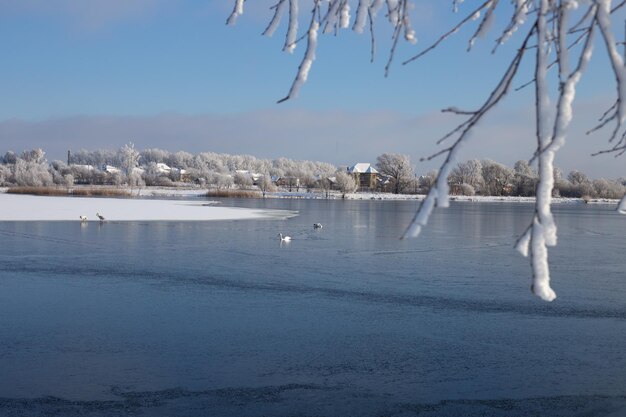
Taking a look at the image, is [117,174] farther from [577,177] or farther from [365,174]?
[577,177]

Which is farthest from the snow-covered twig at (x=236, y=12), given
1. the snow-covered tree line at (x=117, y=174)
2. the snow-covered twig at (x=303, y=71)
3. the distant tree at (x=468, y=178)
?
the distant tree at (x=468, y=178)

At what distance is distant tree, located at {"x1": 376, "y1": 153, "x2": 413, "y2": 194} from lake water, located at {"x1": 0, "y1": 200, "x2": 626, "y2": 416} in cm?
11011

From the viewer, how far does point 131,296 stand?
11.6m

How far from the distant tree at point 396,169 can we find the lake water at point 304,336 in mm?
110110

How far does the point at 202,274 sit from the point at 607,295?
7.90m

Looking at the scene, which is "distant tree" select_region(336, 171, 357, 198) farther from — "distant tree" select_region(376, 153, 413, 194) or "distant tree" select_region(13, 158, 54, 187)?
"distant tree" select_region(13, 158, 54, 187)

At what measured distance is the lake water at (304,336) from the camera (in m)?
6.77

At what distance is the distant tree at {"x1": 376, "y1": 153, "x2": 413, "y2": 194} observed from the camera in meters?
128

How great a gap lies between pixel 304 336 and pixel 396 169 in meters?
124

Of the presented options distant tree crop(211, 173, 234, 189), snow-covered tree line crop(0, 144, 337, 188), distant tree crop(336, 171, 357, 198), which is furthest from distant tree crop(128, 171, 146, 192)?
distant tree crop(336, 171, 357, 198)

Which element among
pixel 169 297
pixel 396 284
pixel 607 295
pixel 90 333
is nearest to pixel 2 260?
pixel 169 297

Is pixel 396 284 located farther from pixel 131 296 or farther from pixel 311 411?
pixel 311 411

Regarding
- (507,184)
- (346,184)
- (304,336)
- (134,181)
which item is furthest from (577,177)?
(304,336)

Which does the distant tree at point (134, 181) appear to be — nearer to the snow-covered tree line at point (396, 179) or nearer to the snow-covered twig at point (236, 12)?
the snow-covered tree line at point (396, 179)
